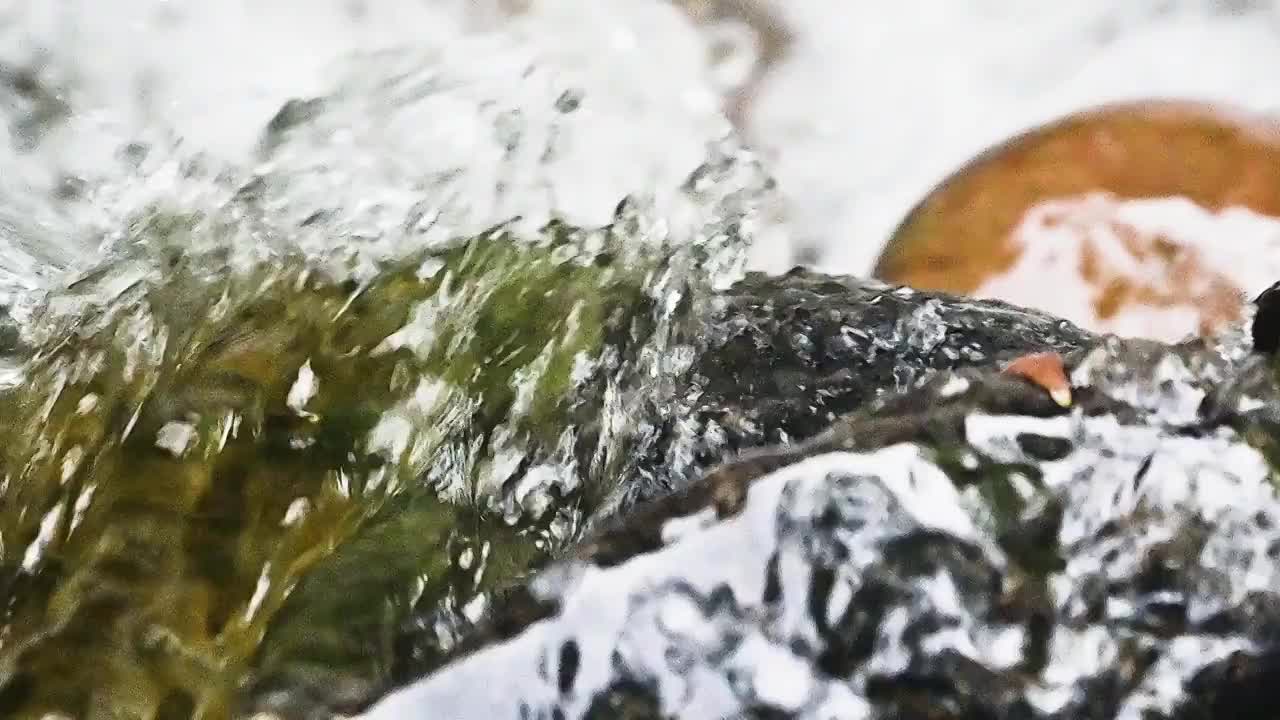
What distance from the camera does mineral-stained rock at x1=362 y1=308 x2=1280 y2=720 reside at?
333mm

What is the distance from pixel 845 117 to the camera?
1.03 m

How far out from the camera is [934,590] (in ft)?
1.10

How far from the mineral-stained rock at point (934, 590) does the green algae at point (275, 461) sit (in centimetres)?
8

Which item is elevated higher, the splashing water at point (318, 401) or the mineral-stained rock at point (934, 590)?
the mineral-stained rock at point (934, 590)

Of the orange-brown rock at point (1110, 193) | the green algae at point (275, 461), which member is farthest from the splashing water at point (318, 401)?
the orange-brown rock at point (1110, 193)

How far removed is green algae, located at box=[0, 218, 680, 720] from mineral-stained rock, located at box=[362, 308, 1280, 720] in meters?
0.08

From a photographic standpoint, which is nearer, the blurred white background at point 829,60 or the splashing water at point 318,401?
the splashing water at point 318,401

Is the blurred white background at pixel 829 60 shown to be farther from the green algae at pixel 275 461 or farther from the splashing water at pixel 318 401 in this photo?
the green algae at pixel 275 461

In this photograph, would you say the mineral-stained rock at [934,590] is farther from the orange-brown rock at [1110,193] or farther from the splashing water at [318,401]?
the orange-brown rock at [1110,193]

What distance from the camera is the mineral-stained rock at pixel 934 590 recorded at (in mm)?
333

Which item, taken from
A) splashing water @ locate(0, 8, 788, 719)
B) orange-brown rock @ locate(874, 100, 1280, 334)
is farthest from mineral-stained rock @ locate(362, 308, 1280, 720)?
orange-brown rock @ locate(874, 100, 1280, 334)

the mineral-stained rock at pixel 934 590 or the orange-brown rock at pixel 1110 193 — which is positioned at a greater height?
the mineral-stained rock at pixel 934 590

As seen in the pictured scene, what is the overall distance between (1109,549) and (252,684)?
0.91 feet

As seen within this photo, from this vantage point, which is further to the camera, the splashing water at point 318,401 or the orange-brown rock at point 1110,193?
the orange-brown rock at point 1110,193
